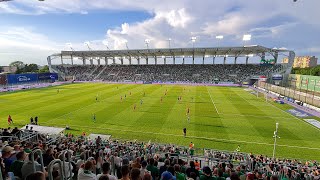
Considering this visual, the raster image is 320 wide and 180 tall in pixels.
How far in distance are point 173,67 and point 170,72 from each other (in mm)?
5067

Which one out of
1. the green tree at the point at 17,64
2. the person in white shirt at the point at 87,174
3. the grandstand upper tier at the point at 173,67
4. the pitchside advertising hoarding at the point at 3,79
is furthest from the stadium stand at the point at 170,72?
the person in white shirt at the point at 87,174

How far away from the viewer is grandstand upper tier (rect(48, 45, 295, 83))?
251 ft

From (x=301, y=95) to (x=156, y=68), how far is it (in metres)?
63.4

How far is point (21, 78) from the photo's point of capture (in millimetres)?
65312

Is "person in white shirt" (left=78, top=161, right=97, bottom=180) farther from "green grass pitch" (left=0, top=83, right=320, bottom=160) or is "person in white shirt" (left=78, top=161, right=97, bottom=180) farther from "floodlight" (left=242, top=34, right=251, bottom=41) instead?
"floodlight" (left=242, top=34, right=251, bottom=41)

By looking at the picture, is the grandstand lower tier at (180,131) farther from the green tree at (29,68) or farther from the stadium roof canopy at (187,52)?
the green tree at (29,68)

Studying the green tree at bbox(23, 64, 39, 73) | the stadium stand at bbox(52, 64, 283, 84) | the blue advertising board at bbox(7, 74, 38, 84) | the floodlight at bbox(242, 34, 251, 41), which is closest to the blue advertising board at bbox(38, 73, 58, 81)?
the blue advertising board at bbox(7, 74, 38, 84)

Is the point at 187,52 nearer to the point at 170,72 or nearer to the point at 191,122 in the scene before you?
the point at 170,72

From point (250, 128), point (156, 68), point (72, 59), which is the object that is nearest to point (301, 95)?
point (250, 128)

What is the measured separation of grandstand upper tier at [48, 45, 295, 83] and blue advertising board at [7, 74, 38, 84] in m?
16.9

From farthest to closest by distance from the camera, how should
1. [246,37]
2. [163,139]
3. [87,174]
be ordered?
[246,37] → [163,139] → [87,174]

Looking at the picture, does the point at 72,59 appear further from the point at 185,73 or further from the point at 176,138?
the point at 176,138

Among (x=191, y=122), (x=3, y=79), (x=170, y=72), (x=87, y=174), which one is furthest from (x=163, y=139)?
(x=170, y=72)

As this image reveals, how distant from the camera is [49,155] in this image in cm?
755
